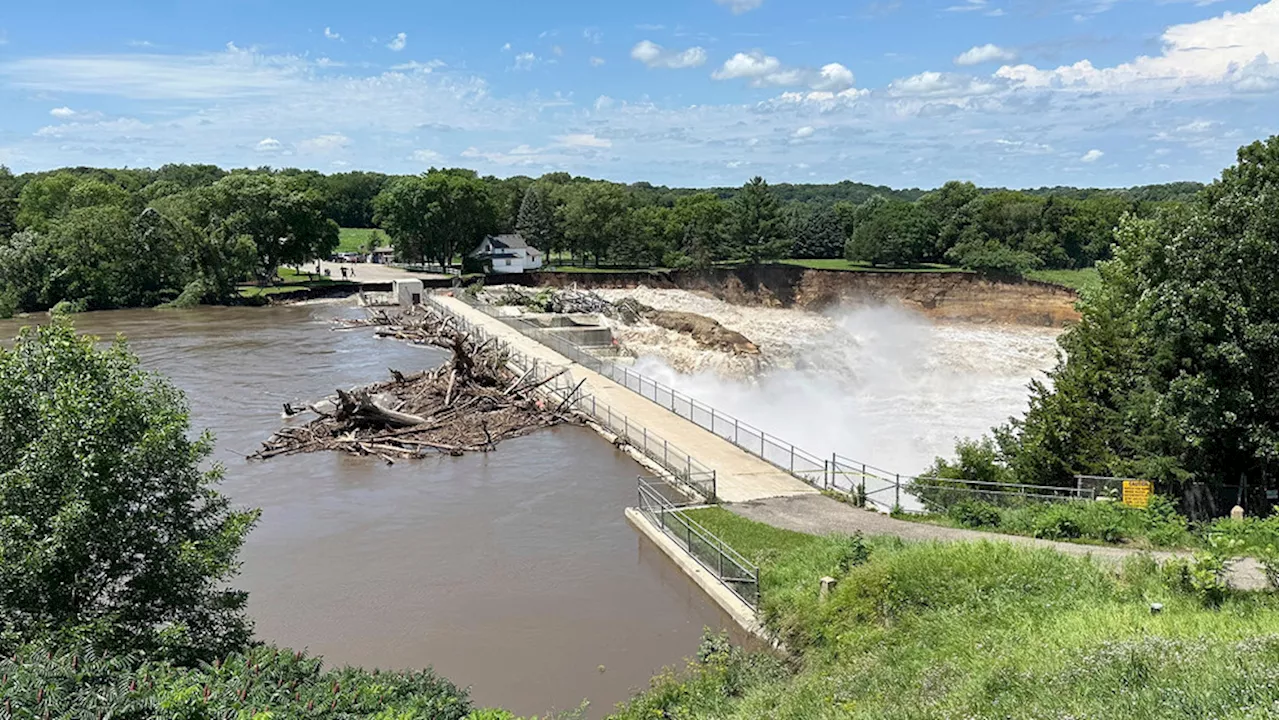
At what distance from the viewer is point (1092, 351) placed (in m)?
25.3

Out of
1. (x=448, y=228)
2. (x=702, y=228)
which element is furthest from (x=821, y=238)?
(x=448, y=228)

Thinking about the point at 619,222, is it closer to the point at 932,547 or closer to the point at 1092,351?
the point at 1092,351

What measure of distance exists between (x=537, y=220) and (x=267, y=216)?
3107cm

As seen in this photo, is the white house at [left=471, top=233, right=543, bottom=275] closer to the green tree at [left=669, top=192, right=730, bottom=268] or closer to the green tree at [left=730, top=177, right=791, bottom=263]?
the green tree at [left=669, top=192, right=730, bottom=268]

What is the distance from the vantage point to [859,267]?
106m

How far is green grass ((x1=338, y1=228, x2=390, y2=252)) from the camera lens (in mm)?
130712

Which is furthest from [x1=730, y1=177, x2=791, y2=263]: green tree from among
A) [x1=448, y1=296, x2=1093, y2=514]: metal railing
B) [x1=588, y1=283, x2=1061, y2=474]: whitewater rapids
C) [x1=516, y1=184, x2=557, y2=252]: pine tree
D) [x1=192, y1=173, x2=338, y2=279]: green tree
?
[x1=448, y1=296, x2=1093, y2=514]: metal railing

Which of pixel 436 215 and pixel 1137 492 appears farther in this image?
pixel 436 215

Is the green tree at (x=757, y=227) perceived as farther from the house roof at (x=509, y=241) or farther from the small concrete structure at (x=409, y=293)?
the small concrete structure at (x=409, y=293)

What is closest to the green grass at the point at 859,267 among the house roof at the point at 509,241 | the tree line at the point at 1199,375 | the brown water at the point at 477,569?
the house roof at the point at 509,241

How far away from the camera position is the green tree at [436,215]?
307ft

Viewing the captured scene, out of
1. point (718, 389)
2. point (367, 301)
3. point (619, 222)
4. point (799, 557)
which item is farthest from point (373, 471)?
point (619, 222)

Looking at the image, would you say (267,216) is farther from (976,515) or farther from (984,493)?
(976,515)

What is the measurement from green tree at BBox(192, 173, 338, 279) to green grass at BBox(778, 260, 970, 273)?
173 feet
